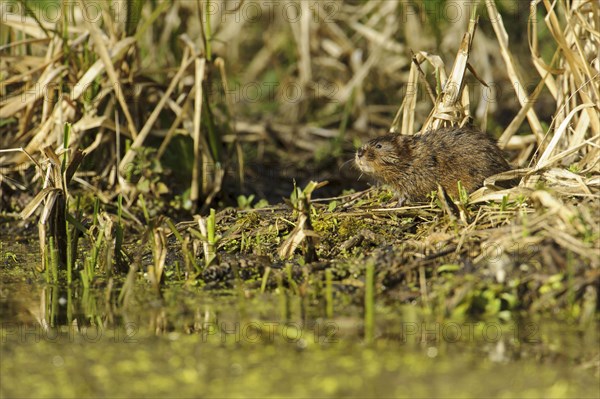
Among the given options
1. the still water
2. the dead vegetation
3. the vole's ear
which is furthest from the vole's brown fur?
the still water

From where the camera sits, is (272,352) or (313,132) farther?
(313,132)

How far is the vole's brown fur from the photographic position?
5250mm

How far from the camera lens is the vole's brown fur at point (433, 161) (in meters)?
5.25

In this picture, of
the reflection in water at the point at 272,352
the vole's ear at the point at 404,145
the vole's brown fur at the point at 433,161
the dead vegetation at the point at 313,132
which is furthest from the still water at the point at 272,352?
the vole's ear at the point at 404,145

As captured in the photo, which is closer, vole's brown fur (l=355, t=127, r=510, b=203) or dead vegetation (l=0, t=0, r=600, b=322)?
dead vegetation (l=0, t=0, r=600, b=322)

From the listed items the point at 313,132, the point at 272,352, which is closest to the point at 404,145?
the point at 272,352

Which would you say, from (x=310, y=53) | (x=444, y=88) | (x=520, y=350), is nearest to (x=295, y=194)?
(x=444, y=88)

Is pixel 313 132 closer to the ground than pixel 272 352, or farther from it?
farther from it

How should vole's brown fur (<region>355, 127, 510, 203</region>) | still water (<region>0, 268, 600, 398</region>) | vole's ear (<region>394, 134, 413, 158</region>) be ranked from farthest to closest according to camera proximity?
vole's ear (<region>394, 134, 413, 158</region>) < vole's brown fur (<region>355, 127, 510, 203</region>) < still water (<region>0, 268, 600, 398</region>)

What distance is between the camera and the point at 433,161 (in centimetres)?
534

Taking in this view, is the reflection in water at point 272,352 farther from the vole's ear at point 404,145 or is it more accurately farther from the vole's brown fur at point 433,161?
the vole's ear at point 404,145

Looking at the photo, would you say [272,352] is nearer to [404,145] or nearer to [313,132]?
[404,145]

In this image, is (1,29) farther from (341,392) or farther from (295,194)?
(341,392)

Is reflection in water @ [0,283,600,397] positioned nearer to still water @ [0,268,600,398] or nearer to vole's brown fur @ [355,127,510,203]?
still water @ [0,268,600,398]
